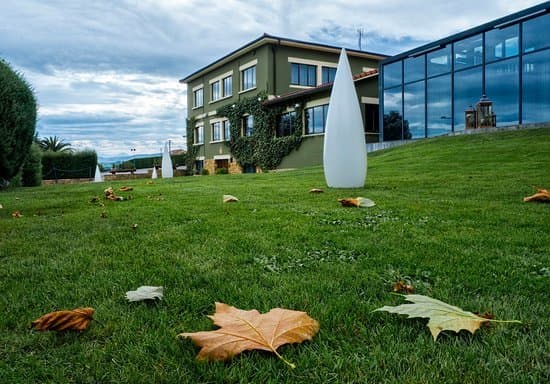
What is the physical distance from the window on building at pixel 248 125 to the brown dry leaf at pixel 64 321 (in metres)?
23.7

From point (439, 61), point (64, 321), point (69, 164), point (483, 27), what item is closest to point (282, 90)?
point (439, 61)

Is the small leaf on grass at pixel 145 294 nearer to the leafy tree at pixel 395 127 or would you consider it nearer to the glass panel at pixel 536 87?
the glass panel at pixel 536 87

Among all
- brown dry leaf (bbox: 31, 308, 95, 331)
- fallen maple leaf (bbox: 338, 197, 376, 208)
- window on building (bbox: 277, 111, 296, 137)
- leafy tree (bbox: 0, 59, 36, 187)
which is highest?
window on building (bbox: 277, 111, 296, 137)

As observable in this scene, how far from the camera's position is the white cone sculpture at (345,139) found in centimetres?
614

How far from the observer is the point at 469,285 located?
1.77m

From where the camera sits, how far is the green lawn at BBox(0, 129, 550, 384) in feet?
3.71

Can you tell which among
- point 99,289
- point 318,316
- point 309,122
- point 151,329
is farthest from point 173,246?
point 309,122

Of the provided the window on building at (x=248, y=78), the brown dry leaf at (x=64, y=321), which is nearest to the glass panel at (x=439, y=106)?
the window on building at (x=248, y=78)

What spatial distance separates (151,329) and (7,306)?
2.39 ft

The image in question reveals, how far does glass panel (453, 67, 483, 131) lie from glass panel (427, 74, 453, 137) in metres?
0.30

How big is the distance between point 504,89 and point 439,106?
8.57ft

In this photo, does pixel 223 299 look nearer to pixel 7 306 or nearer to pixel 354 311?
pixel 354 311

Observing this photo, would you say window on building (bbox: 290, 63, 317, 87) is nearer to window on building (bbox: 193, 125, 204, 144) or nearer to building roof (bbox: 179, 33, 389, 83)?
building roof (bbox: 179, 33, 389, 83)

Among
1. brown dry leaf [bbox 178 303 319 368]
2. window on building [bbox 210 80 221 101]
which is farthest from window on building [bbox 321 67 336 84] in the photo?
brown dry leaf [bbox 178 303 319 368]
